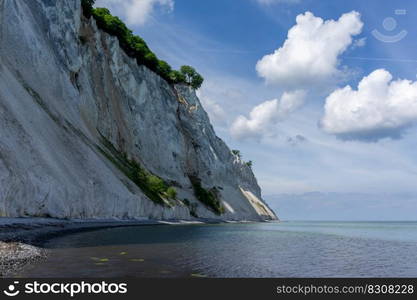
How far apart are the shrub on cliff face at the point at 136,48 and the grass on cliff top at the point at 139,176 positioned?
2759cm

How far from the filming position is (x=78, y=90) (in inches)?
2566

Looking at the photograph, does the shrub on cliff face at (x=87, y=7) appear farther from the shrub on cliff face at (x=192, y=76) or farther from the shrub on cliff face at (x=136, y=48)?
the shrub on cliff face at (x=192, y=76)

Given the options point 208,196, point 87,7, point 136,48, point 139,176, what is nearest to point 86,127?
point 139,176

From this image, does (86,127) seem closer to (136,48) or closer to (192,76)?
(136,48)

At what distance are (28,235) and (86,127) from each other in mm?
36585

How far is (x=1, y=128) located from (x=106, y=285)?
25.9 meters

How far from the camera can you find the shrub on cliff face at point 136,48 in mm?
80750

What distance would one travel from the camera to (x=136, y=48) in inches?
3546

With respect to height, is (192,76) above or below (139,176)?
above

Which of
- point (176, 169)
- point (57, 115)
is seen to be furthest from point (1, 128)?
point (176, 169)

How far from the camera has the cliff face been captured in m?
36.1

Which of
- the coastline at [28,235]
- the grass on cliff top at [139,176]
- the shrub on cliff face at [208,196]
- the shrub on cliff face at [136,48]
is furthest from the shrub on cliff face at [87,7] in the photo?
the coastline at [28,235]

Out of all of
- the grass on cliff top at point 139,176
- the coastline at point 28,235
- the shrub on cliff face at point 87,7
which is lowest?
the coastline at point 28,235

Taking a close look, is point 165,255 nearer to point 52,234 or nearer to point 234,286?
point 234,286
